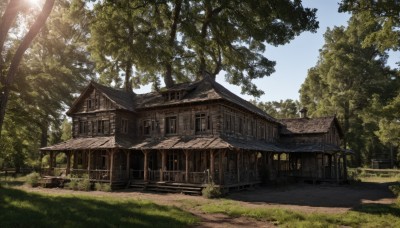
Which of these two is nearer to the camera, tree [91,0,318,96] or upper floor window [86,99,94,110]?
tree [91,0,318,96]

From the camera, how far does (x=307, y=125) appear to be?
37.8 metres

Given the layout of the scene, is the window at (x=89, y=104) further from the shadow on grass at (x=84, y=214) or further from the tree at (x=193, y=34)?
the shadow on grass at (x=84, y=214)

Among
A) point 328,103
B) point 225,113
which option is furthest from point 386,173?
point 225,113

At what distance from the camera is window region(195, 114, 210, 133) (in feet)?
86.2

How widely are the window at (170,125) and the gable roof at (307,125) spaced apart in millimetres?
15617

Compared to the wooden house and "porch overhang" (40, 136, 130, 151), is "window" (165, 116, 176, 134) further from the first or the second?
"porch overhang" (40, 136, 130, 151)

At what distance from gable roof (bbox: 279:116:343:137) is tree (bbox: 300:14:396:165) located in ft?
41.4

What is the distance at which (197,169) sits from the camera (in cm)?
2703

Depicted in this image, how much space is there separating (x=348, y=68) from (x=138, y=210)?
46063 mm

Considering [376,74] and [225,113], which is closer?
[225,113]

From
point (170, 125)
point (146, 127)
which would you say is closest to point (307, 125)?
point (170, 125)

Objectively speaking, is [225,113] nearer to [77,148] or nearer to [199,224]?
[77,148]

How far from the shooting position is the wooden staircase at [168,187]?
77.4ft

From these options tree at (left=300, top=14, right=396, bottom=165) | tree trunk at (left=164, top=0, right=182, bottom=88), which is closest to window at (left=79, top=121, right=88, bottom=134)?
tree trunk at (left=164, top=0, right=182, bottom=88)
